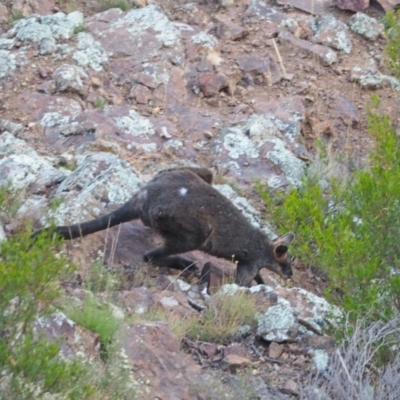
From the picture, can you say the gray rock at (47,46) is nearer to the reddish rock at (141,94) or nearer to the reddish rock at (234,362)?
the reddish rock at (141,94)

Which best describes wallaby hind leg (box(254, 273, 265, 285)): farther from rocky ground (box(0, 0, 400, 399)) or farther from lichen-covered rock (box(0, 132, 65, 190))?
lichen-covered rock (box(0, 132, 65, 190))

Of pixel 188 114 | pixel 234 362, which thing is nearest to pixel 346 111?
pixel 188 114

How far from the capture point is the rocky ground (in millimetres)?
7691

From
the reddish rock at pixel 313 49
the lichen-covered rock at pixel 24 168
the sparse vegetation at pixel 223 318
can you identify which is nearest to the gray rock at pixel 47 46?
the lichen-covered rock at pixel 24 168

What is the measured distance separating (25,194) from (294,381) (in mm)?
3501

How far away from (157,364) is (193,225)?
2737 millimetres

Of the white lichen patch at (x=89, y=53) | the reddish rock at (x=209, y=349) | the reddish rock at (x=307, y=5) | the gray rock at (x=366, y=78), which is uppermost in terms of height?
the reddish rock at (x=209, y=349)

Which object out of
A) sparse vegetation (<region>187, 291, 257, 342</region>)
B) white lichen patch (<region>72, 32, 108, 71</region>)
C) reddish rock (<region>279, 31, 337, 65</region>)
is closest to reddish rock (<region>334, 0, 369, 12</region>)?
reddish rock (<region>279, 31, 337, 65</region>)

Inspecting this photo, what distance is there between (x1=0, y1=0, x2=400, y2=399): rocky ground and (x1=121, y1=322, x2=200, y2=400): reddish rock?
0.63 ft

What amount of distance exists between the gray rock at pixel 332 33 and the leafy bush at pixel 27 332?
9.05 metres

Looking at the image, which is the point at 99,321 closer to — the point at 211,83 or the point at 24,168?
the point at 24,168

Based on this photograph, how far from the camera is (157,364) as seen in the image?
245 inches

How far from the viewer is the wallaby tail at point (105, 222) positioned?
8266mm

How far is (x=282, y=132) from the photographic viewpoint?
38.4ft
